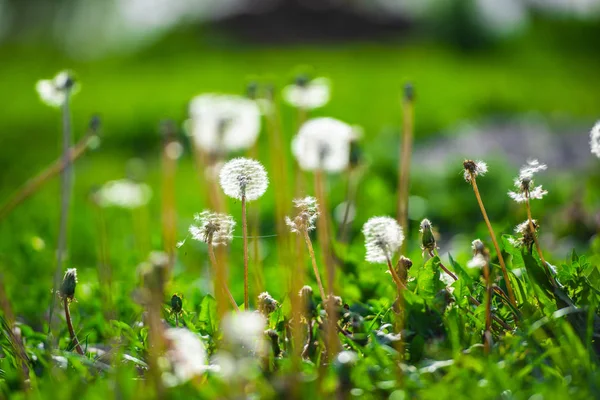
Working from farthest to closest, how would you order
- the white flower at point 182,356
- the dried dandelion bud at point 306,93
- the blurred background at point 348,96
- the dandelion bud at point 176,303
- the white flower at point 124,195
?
the blurred background at point 348,96 < the white flower at point 124,195 < the dried dandelion bud at point 306,93 < the dandelion bud at point 176,303 < the white flower at point 182,356

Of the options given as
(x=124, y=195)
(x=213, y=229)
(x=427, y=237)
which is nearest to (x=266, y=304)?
(x=213, y=229)

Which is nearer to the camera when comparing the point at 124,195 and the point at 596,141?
the point at 596,141

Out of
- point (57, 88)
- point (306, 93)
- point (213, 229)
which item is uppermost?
point (306, 93)

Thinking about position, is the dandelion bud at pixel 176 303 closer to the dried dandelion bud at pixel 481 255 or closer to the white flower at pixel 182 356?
the white flower at pixel 182 356

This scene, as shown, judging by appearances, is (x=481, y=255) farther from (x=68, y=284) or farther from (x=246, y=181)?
(x=68, y=284)

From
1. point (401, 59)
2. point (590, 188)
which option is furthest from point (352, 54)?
point (590, 188)

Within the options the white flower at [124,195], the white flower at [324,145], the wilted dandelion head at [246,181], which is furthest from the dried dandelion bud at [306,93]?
the white flower at [124,195]

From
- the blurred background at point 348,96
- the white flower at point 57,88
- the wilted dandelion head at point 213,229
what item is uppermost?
the blurred background at point 348,96

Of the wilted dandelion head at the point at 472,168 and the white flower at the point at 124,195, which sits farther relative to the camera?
the white flower at the point at 124,195
